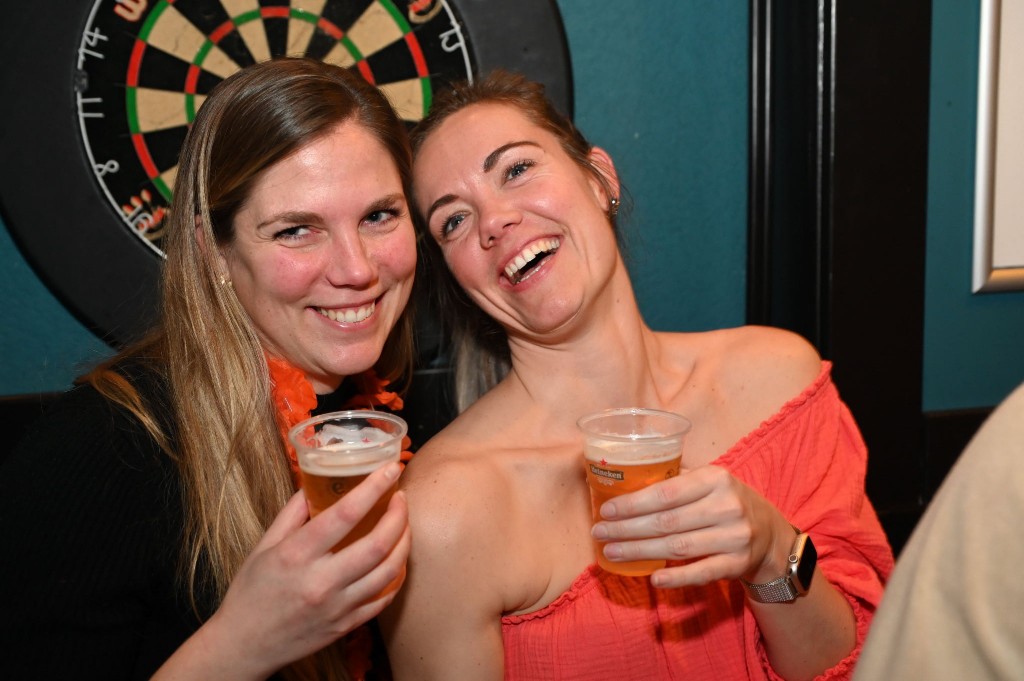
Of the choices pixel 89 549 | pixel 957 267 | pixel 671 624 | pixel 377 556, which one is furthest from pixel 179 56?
pixel 957 267

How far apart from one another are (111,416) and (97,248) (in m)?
0.89

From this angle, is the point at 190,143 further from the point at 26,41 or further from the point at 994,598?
the point at 994,598

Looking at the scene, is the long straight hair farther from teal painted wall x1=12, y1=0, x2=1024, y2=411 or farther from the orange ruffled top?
teal painted wall x1=12, y1=0, x2=1024, y2=411

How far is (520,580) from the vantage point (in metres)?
1.66

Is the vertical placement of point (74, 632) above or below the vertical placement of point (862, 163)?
below

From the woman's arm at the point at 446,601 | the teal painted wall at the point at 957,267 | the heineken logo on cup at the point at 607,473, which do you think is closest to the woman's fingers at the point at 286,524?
the woman's arm at the point at 446,601

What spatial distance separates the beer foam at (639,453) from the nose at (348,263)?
1.97 ft

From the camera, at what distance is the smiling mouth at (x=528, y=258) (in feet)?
5.75

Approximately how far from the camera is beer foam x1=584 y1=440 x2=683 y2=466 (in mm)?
1320

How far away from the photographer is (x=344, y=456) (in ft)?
3.96

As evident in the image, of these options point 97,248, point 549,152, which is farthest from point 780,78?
point 97,248

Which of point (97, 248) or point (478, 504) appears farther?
point (97, 248)

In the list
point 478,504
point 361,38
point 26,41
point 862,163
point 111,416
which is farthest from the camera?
point 862,163

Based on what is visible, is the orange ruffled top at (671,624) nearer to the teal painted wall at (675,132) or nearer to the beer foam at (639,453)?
the beer foam at (639,453)
